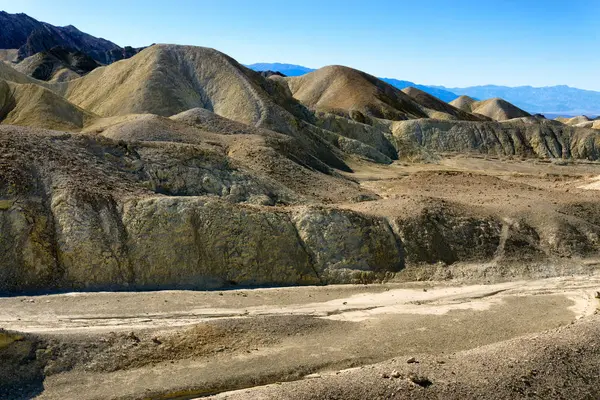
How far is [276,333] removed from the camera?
16578 millimetres

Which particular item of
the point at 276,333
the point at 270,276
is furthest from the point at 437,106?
the point at 276,333

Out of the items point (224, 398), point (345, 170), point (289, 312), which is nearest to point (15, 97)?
point (345, 170)

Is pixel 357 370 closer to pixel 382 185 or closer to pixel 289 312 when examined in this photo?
pixel 289 312

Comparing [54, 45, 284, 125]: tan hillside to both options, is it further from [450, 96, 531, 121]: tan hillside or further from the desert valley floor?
[450, 96, 531, 121]: tan hillside

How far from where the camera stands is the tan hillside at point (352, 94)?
8775 cm

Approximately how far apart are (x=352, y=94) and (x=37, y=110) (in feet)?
180

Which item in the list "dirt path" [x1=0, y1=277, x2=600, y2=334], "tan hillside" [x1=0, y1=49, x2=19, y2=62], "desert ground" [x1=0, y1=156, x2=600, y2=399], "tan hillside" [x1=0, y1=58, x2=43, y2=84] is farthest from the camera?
"tan hillside" [x1=0, y1=49, x2=19, y2=62]

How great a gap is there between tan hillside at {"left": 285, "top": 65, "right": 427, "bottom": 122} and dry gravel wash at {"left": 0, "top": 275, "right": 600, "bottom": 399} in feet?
218

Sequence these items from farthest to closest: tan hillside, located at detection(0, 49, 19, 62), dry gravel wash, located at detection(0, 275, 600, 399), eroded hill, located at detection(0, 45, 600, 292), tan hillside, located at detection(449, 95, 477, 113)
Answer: tan hillside, located at detection(449, 95, 477, 113) → tan hillside, located at detection(0, 49, 19, 62) → eroded hill, located at detection(0, 45, 600, 292) → dry gravel wash, located at detection(0, 275, 600, 399)

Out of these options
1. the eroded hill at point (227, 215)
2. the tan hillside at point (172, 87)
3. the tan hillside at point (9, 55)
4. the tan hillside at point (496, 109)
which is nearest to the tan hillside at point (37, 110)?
the eroded hill at point (227, 215)

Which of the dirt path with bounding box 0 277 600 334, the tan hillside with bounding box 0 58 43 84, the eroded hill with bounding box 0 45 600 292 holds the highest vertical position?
the tan hillside with bounding box 0 58 43 84

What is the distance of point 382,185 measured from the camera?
136 ft

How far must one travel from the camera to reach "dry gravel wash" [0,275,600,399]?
1361 cm

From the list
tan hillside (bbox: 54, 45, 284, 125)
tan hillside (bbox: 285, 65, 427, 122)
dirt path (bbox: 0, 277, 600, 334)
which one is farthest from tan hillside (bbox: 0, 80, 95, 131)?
tan hillside (bbox: 285, 65, 427, 122)
